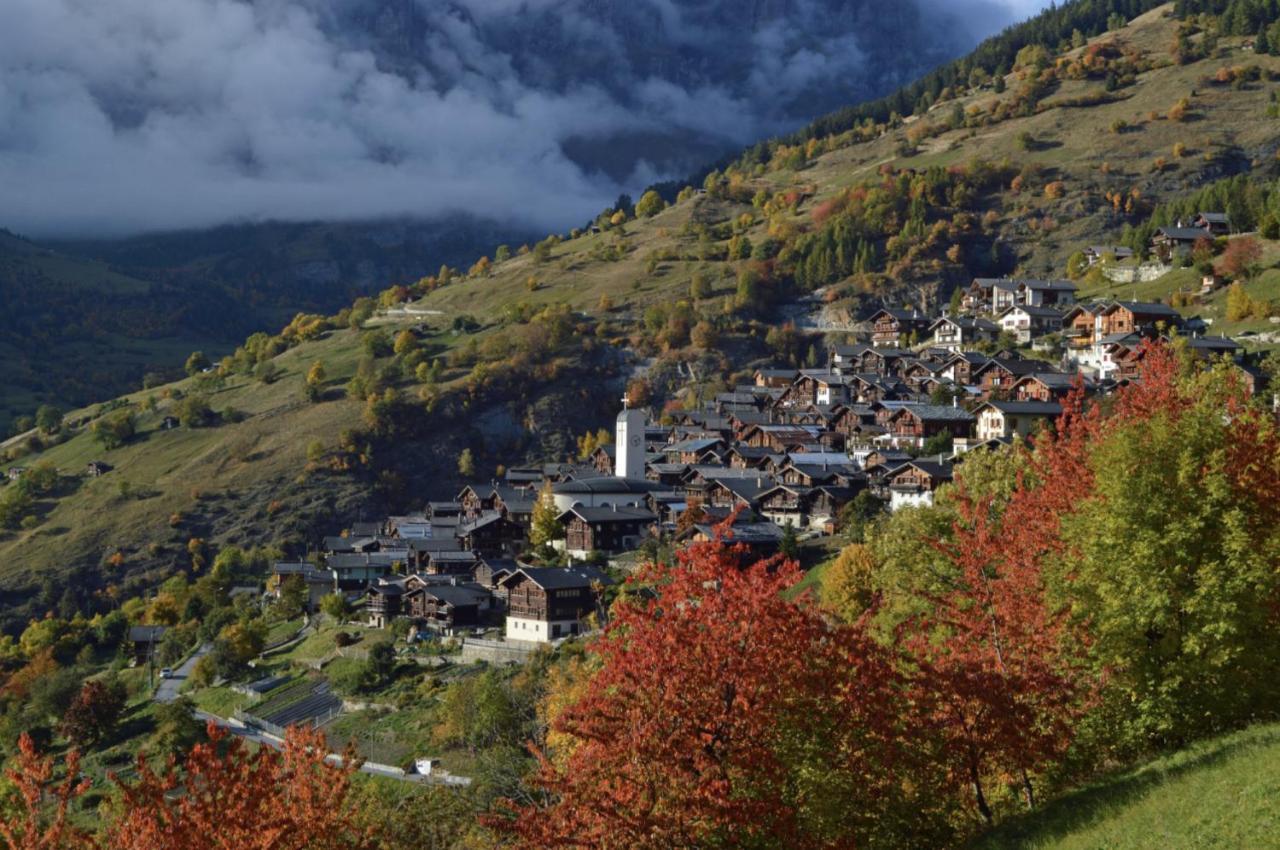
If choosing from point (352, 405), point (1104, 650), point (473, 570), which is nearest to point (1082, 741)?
point (1104, 650)

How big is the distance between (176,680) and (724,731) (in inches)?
3087

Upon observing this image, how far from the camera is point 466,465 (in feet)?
469

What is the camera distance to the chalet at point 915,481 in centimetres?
7706

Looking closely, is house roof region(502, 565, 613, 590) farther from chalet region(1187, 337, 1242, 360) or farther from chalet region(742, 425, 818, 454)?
chalet region(1187, 337, 1242, 360)

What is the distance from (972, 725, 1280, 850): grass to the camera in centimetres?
1739

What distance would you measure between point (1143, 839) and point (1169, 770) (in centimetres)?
361

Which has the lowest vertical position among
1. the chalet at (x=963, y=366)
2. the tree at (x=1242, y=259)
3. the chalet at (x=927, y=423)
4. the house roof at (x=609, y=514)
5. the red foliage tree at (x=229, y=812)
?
the house roof at (x=609, y=514)

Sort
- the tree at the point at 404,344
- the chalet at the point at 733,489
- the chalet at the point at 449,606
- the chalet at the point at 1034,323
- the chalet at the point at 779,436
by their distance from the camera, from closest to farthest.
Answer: the chalet at the point at 449,606 → the chalet at the point at 733,489 → the chalet at the point at 779,436 → the chalet at the point at 1034,323 → the tree at the point at 404,344

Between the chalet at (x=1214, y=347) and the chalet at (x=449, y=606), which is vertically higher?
the chalet at (x=1214, y=347)

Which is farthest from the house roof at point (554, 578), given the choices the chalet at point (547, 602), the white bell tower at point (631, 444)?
the white bell tower at point (631, 444)

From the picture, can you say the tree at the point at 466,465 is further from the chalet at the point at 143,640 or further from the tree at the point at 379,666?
the tree at the point at 379,666

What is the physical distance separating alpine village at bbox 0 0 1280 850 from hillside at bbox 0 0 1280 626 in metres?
0.71

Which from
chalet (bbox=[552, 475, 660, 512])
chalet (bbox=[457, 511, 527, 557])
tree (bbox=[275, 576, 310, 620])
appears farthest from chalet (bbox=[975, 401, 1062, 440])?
tree (bbox=[275, 576, 310, 620])

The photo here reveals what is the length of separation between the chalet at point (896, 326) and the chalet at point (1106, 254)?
21.7 m
